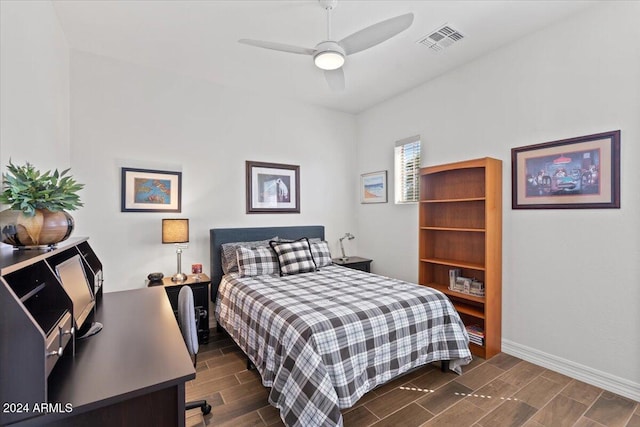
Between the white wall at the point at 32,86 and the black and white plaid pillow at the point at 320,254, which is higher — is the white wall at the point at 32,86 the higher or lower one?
the higher one

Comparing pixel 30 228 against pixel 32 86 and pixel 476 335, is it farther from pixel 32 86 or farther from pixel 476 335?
pixel 476 335

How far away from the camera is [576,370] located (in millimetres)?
2537

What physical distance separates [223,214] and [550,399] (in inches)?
142

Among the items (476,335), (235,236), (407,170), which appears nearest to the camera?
(476,335)

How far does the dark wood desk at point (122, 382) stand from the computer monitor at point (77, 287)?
164 millimetres

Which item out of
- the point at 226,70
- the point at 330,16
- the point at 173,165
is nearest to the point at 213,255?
the point at 173,165

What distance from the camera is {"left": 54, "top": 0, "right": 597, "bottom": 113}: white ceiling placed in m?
2.41

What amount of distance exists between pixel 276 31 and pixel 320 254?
2.45 meters

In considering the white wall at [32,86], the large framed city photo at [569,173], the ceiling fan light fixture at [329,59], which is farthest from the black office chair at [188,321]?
the large framed city photo at [569,173]

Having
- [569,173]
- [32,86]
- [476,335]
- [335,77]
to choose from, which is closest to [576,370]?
[476,335]

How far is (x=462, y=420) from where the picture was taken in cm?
202

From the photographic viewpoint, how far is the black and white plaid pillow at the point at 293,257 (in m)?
3.38

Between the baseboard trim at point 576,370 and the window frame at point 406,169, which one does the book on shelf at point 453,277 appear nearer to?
the baseboard trim at point 576,370

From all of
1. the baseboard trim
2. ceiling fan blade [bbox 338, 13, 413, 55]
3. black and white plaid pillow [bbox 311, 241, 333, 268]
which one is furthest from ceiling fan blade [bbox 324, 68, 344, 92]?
the baseboard trim
